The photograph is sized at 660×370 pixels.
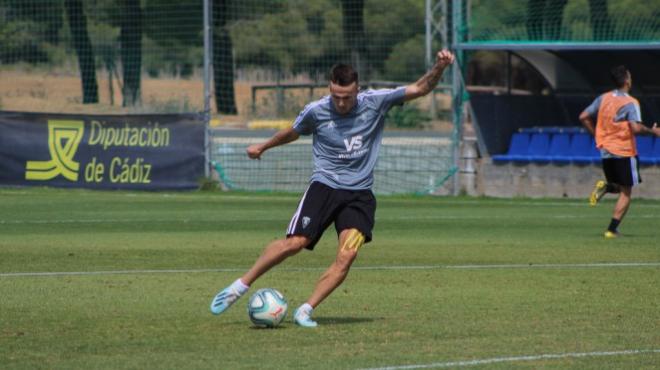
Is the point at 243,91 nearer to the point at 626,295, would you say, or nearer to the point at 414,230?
the point at 414,230

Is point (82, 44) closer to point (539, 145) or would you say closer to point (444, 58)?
point (539, 145)

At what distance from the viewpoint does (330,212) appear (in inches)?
361

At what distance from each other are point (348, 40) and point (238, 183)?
4.97m

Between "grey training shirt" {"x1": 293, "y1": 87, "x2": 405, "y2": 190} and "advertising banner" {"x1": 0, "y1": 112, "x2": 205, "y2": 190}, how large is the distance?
17.9 meters

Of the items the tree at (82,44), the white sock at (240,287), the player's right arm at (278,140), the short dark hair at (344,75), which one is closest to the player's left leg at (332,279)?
the white sock at (240,287)

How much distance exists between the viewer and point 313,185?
30.6 ft

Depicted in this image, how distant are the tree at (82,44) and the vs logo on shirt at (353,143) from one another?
918 inches

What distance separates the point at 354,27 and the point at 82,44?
684 centimetres

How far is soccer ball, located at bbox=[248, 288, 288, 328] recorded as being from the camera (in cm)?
879

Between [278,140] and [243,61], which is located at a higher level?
[243,61]

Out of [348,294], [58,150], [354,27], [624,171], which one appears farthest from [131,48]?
[348,294]

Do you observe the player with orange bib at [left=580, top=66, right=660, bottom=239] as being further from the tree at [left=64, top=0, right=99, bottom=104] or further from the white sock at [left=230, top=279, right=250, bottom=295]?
the tree at [left=64, top=0, right=99, bottom=104]

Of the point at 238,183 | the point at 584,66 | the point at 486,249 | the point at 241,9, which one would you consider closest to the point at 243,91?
the point at 241,9

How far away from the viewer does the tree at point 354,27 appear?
30.5 meters
